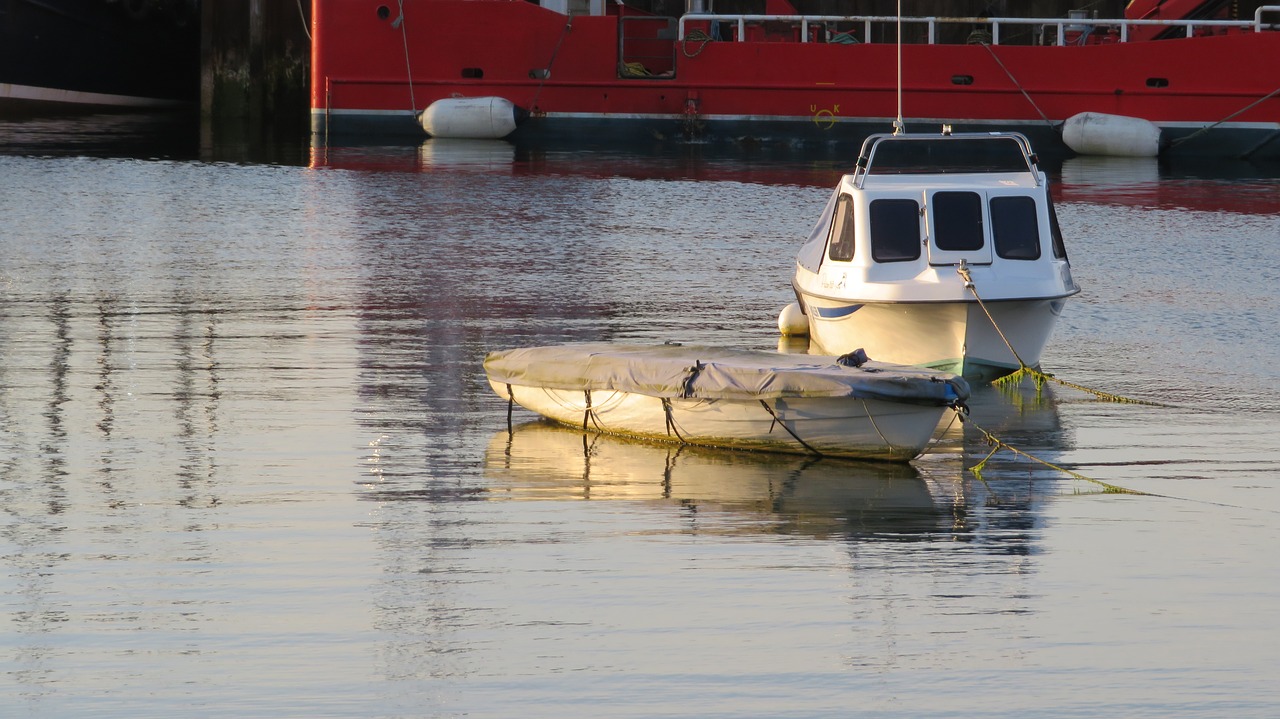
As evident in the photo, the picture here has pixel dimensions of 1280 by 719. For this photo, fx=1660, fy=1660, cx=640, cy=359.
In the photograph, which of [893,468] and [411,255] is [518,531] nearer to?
[893,468]

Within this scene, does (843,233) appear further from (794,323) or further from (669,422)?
(669,422)

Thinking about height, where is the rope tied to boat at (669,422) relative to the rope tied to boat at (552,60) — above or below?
below

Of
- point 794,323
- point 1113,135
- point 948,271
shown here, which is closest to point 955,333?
point 948,271

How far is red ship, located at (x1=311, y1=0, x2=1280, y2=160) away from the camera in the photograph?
31516 millimetres

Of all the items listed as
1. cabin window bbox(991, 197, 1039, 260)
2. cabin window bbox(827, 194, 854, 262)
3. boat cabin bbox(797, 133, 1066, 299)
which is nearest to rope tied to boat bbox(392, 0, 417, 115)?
cabin window bbox(827, 194, 854, 262)

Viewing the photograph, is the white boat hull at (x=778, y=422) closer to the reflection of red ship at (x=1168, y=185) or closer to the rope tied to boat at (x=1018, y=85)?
the reflection of red ship at (x=1168, y=185)

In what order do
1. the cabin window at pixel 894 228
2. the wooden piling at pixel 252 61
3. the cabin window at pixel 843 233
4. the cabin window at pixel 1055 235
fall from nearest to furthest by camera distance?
the cabin window at pixel 894 228
the cabin window at pixel 1055 235
the cabin window at pixel 843 233
the wooden piling at pixel 252 61

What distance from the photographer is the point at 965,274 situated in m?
11.7

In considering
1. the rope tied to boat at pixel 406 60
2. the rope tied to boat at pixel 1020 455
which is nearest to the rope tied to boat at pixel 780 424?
the rope tied to boat at pixel 1020 455

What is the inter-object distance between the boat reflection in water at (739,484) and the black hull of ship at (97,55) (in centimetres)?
3117

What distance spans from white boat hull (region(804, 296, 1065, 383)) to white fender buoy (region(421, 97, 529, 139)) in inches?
844

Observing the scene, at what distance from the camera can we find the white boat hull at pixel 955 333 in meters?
11.8

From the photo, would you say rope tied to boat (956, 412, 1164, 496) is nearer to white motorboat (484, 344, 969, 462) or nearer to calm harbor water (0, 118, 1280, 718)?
calm harbor water (0, 118, 1280, 718)

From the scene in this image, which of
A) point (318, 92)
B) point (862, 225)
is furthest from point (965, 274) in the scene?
point (318, 92)
